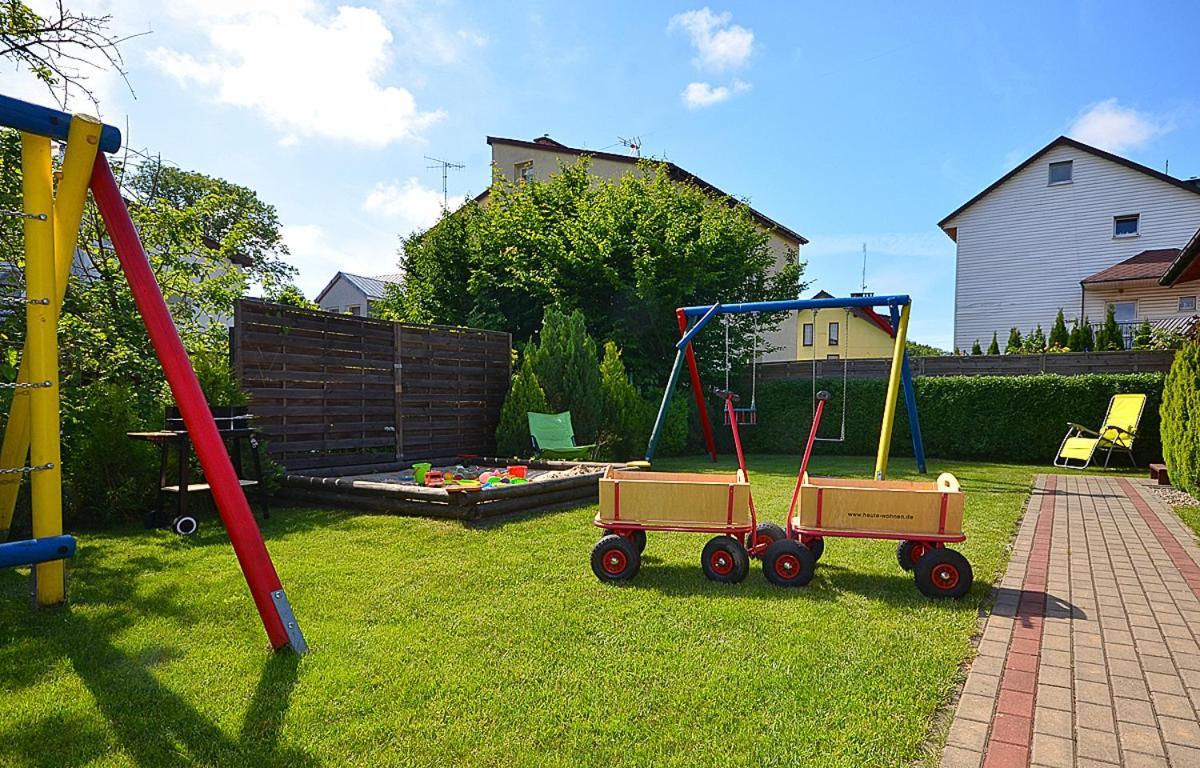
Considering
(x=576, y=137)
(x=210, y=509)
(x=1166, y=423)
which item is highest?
(x=576, y=137)

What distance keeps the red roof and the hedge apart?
9.48 metres

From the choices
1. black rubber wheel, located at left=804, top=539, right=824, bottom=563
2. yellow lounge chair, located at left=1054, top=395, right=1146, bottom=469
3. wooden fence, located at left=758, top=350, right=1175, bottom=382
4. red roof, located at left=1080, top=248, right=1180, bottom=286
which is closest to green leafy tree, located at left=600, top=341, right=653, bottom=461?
wooden fence, located at left=758, top=350, right=1175, bottom=382

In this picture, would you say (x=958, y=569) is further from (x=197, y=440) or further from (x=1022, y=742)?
(x=197, y=440)

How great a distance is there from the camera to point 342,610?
3645 millimetres

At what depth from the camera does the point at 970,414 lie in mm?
13156

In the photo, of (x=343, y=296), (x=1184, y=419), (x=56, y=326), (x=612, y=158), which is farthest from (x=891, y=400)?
(x=343, y=296)

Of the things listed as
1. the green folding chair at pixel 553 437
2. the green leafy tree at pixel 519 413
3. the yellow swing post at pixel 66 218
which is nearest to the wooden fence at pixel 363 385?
the green leafy tree at pixel 519 413

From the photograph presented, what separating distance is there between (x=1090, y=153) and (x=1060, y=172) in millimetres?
912

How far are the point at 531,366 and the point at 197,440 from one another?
7.95 m

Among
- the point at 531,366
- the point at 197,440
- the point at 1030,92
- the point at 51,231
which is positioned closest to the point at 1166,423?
the point at 1030,92

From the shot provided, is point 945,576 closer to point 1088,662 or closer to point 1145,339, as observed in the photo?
point 1088,662

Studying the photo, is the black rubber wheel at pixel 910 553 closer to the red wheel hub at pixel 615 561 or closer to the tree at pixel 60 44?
the red wheel hub at pixel 615 561

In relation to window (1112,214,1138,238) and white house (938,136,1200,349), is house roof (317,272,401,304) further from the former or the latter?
window (1112,214,1138,238)

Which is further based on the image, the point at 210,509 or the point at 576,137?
the point at 576,137
